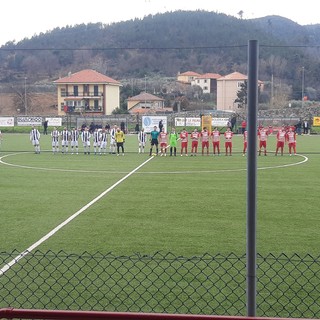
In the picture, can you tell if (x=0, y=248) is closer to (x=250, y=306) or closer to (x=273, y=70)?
(x=250, y=306)

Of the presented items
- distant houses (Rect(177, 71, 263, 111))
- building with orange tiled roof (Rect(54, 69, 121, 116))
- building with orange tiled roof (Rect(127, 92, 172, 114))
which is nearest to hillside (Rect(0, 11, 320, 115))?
distant houses (Rect(177, 71, 263, 111))

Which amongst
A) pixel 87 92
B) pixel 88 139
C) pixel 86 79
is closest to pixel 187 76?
pixel 86 79

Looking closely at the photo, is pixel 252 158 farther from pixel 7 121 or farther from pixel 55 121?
pixel 7 121

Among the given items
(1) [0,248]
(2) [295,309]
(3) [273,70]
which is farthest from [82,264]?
(3) [273,70]

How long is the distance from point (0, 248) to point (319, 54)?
175 metres

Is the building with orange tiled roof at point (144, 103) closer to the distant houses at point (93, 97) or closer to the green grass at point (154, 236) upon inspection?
the distant houses at point (93, 97)

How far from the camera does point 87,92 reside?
102 metres

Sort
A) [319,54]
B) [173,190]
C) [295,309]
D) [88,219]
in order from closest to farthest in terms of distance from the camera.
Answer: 1. [295,309]
2. [88,219]
3. [173,190]
4. [319,54]

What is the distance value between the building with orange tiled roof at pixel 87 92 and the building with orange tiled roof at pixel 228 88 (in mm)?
27120

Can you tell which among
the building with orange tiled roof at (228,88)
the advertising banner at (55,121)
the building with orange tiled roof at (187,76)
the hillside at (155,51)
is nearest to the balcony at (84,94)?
the building with orange tiled roof at (228,88)

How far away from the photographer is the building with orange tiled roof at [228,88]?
120312 mm

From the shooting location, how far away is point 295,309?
26.6 feet

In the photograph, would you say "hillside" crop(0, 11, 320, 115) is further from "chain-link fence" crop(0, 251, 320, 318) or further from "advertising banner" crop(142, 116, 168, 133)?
"chain-link fence" crop(0, 251, 320, 318)

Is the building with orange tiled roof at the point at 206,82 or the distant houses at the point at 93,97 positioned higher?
the building with orange tiled roof at the point at 206,82
